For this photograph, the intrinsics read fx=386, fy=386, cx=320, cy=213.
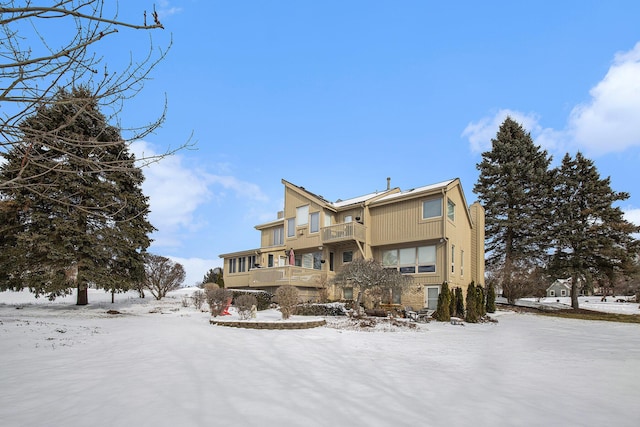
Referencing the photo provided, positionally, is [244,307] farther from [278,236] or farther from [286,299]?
[278,236]

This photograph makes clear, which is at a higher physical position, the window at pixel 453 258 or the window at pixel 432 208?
the window at pixel 432 208

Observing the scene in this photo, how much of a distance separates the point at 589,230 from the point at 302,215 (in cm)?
2370

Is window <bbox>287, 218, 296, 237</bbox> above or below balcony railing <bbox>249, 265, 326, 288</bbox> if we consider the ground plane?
above

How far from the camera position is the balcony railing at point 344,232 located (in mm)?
23250

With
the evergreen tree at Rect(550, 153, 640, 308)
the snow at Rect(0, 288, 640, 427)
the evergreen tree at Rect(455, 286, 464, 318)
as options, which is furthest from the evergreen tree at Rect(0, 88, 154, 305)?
the evergreen tree at Rect(550, 153, 640, 308)

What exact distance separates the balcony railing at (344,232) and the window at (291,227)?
316 cm

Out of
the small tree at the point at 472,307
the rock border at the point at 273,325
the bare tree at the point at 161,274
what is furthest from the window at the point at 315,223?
the bare tree at the point at 161,274

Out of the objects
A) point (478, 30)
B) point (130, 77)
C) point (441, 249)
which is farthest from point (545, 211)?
point (130, 77)

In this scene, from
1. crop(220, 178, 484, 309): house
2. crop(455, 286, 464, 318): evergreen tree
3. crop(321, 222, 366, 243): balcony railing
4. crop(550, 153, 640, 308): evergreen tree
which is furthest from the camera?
crop(550, 153, 640, 308): evergreen tree

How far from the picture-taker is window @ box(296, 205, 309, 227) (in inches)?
1057

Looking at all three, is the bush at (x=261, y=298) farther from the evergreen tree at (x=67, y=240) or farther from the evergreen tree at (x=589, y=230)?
the evergreen tree at (x=589, y=230)

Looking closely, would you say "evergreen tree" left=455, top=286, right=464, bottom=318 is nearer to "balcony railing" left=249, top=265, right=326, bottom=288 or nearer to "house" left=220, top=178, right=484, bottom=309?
"house" left=220, top=178, right=484, bottom=309

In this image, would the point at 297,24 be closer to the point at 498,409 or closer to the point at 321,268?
the point at 498,409

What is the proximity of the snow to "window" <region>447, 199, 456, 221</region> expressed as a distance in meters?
10.9
